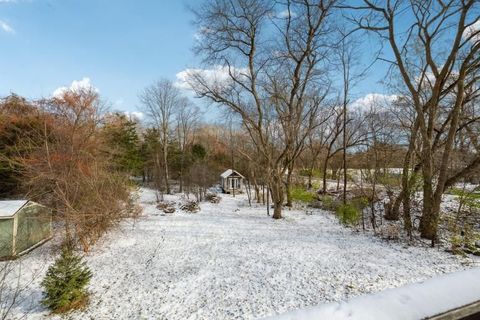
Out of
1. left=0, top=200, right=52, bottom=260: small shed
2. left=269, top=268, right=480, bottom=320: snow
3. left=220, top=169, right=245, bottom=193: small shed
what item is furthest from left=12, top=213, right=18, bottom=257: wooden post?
left=220, top=169, right=245, bottom=193: small shed

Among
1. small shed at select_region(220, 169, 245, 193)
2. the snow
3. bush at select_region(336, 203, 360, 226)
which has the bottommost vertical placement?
bush at select_region(336, 203, 360, 226)

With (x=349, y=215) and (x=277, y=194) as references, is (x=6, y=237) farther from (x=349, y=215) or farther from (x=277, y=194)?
(x=349, y=215)

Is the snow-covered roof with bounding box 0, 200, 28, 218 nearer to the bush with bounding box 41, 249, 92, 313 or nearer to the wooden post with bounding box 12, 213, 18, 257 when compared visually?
the wooden post with bounding box 12, 213, 18, 257

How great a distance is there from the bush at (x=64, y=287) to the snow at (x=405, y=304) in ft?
17.1

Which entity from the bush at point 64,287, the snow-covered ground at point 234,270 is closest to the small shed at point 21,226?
the snow-covered ground at point 234,270

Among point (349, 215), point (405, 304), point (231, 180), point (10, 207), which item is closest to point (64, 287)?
point (10, 207)

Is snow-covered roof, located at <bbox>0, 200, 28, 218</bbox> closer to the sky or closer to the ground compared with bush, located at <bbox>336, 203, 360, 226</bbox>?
closer to the sky

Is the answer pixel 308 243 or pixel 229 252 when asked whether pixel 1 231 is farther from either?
pixel 308 243

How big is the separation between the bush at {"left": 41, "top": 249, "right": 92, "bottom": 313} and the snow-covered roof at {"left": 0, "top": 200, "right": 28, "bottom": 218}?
3.27m

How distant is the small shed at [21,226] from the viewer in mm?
6754

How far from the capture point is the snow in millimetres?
1076

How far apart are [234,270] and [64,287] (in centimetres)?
342

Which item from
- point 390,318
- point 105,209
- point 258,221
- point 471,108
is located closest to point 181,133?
point 258,221

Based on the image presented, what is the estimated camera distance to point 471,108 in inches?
471
